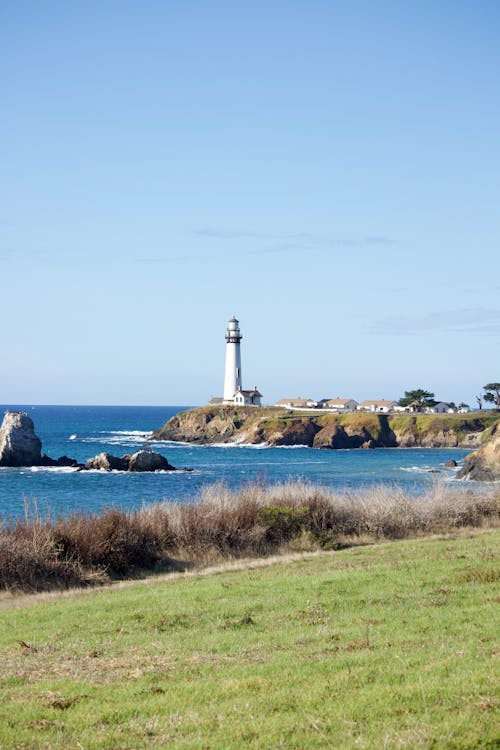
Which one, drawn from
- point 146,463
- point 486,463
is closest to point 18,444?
point 146,463

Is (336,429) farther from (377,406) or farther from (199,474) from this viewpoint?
(199,474)

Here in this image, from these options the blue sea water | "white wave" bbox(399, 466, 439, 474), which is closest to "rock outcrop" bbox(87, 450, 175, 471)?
the blue sea water

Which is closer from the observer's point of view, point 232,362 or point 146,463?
point 146,463

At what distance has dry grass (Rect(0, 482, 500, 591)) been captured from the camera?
24875mm

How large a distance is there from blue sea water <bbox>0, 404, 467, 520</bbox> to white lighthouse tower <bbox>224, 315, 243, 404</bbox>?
18486mm

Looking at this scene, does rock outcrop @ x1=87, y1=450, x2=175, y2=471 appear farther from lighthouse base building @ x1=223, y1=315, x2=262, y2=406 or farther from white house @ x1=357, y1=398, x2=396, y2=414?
white house @ x1=357, y1=398, x2=396, y2=414

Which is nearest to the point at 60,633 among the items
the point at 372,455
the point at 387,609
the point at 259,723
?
the point at 387,609

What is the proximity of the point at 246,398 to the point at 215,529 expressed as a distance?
389 ft

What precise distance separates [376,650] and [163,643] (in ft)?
12.9

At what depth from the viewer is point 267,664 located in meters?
Answer: 11.3

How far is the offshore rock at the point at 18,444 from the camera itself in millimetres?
86312

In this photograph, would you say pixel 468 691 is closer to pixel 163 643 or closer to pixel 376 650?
pixel 376 650

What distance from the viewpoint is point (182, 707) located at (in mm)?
9508

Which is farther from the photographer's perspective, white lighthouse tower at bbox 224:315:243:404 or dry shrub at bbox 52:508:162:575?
white lighthouse tower at bbox 224:315:243:404
